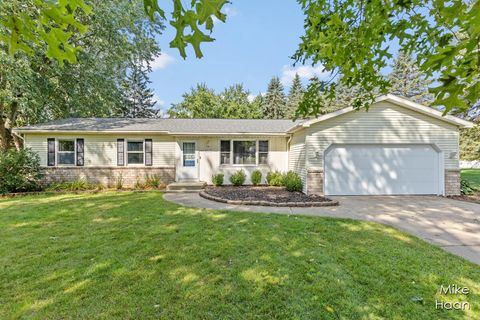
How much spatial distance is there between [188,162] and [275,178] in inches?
173

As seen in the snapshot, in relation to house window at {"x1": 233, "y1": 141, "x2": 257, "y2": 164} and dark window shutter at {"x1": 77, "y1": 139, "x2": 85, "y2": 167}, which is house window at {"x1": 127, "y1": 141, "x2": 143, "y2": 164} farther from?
house window at {"x1": 233, "y1": 141, "x2": 257, "y2": 164}

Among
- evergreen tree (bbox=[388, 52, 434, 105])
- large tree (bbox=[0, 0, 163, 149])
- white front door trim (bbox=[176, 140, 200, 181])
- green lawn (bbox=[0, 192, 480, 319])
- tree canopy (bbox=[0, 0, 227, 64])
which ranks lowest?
green lawn (bbox=[0, 192, 480, 319])

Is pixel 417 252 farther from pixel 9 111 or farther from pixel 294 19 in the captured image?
pixel 9 111

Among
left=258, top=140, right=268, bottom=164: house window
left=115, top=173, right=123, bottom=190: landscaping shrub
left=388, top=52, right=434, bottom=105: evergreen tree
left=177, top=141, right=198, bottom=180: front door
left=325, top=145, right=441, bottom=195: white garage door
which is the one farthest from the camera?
left=388, top=52, right=434, bottom=105: evergreen tree

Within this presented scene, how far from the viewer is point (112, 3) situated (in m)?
14.5

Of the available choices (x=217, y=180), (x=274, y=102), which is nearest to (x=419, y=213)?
(x=217, y=180)

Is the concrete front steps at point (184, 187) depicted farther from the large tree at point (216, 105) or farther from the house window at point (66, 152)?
the large tree at point (216, 105)

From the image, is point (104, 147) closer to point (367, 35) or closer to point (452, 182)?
point (367, 35)

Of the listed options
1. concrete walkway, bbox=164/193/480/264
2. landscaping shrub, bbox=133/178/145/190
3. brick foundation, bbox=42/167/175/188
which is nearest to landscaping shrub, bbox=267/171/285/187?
concrete walkway, bbox=164/193/480/264

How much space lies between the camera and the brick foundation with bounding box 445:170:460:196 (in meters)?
9.66

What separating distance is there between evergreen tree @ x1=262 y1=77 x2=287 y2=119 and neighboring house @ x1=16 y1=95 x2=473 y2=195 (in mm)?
21656


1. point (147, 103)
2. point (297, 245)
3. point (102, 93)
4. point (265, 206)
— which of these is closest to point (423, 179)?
point (265, 206)

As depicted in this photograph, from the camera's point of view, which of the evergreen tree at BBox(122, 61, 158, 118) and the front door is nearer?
the front door

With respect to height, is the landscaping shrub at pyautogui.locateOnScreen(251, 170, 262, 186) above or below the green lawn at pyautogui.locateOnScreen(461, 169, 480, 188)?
above
